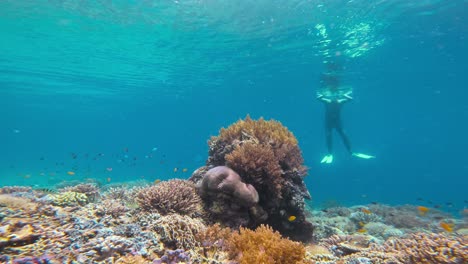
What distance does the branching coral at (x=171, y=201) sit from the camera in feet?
19.8

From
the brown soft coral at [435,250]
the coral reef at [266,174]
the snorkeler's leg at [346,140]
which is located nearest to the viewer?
the brown soft coral at [435,250]

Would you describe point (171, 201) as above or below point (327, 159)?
below

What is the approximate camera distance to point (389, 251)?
5.39 metres

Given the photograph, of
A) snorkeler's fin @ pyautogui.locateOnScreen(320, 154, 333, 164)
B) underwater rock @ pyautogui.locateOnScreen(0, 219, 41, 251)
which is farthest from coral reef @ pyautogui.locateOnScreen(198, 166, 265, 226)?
snorkeler's fin @ pyautogui.locateOnScreen(320, 154, 333, 164)

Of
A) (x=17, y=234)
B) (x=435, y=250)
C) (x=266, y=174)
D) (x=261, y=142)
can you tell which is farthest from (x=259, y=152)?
(x=17, y=234)

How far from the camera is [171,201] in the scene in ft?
20.2

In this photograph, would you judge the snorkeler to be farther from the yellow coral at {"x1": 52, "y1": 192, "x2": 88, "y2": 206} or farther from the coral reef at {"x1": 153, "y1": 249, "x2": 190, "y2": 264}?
the coral reef at {"x1": 153, "y1": 249, "x2": 190, "y2": 264}

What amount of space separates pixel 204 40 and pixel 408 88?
3689 centimetres

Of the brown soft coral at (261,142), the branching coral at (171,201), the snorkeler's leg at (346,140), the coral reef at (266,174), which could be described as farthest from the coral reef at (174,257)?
the snorkeler's leg at (346,140)

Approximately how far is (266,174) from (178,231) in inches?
111

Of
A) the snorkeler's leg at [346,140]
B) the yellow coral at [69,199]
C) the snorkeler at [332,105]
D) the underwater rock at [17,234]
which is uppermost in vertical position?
the snorkeler at [332,105]

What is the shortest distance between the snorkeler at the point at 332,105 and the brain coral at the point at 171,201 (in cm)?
1560

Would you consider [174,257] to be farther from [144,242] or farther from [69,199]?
[69,199]

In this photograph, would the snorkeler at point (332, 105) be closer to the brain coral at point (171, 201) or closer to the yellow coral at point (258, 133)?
the yellow coral at point (258, 133)
